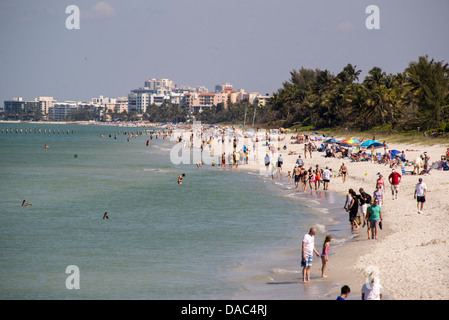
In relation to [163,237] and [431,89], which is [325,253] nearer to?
[163,237]

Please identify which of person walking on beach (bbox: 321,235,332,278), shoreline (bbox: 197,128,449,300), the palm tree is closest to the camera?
shoreline (bbox: 197,128,449,300)

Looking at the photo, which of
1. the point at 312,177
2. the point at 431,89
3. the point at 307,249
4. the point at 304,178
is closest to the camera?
the point at 307,249

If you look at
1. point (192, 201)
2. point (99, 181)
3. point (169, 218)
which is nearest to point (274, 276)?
point (169, 218)

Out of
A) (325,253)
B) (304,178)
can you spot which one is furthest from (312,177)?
(325,253)

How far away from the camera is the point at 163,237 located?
21.1 m

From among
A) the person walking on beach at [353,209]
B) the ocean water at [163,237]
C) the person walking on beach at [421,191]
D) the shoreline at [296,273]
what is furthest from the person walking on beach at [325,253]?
the person walking on beach at [421,191]

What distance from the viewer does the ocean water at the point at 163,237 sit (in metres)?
14.4

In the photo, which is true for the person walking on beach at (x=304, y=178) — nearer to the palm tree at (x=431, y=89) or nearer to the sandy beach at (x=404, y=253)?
the sandy beach at (x=404, y=253)

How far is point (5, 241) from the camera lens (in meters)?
20.6

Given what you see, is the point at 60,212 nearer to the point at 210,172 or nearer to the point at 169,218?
the point at 169,218

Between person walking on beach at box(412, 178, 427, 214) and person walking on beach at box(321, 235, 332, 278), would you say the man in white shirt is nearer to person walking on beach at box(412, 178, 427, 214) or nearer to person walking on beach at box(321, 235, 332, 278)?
person walking on beach at box(412, 178, 427, 214)

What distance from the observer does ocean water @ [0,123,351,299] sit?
14445 mm

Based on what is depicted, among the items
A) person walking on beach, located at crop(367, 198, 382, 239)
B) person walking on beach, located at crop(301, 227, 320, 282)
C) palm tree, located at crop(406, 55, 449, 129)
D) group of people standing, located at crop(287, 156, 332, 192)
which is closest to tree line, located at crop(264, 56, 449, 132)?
palm tree, located at crop(406, 55, 449, 129)

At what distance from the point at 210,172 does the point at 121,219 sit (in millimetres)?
21535
